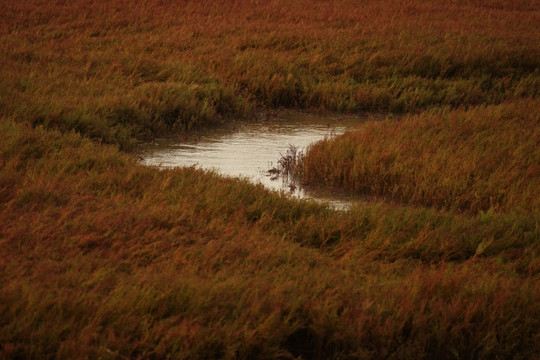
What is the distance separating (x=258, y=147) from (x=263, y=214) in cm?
365

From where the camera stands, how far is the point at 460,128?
909cm

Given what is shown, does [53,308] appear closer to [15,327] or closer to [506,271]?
[15,327]

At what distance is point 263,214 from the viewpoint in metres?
6.00

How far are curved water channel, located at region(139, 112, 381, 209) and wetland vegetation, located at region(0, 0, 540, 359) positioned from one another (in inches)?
12.8

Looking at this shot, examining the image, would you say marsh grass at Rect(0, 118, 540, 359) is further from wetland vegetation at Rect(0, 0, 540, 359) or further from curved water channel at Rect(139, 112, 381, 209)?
curved water channel at Rect(139, 112, 381, 209)

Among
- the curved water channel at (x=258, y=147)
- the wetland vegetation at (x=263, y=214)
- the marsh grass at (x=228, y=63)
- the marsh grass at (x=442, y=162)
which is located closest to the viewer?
the wetland vegetation at (x=263, y=214)

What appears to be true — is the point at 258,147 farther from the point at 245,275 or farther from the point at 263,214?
the point at 245,275

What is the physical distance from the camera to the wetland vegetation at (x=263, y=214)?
157 inches

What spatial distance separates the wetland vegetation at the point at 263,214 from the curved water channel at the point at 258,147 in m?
0.33

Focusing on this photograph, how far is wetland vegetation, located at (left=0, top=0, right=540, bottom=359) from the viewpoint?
13.1 ft

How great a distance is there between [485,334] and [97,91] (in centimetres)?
748

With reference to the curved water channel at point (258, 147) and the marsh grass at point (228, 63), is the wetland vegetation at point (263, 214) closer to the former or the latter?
the marsh grass at point (228, 63)

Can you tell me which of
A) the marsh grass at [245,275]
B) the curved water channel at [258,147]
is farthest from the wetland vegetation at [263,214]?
the curved water channel at [258,147]

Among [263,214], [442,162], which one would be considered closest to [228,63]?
[442,162]
